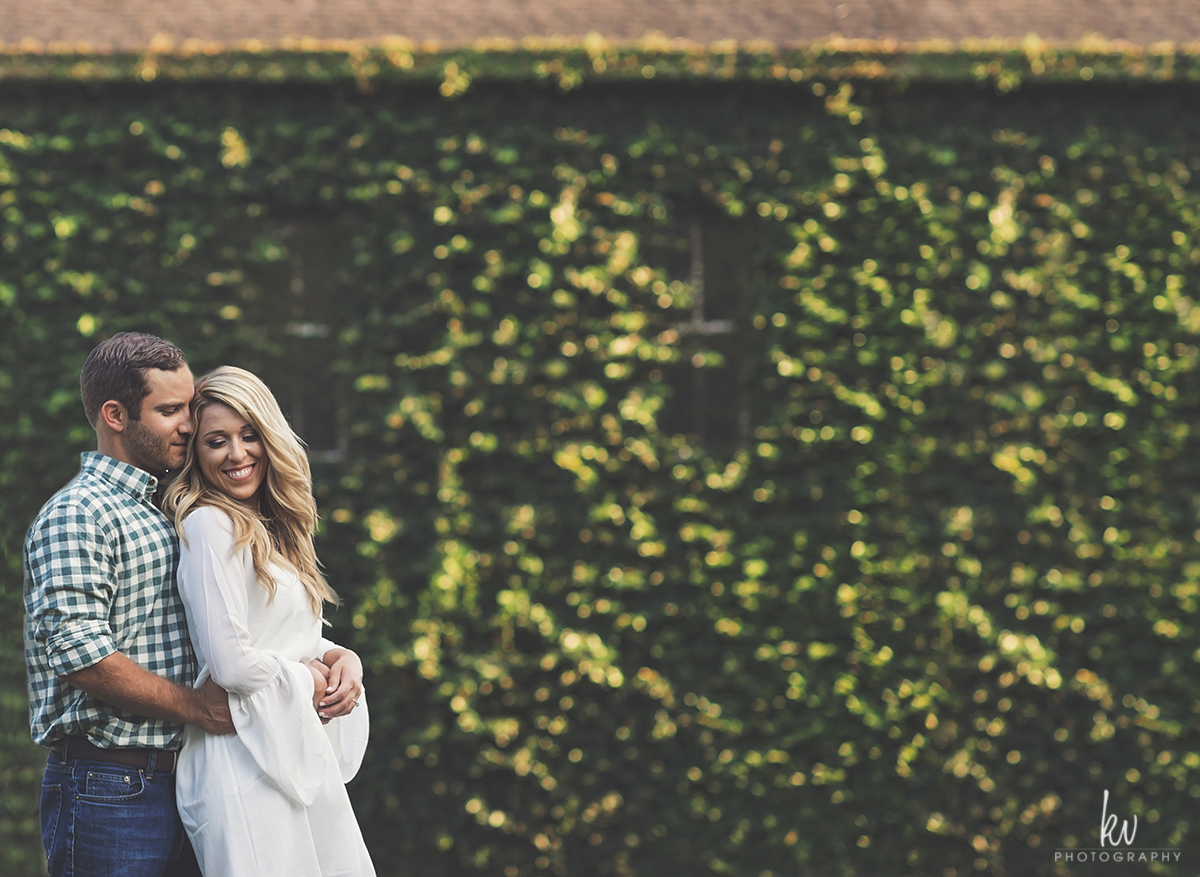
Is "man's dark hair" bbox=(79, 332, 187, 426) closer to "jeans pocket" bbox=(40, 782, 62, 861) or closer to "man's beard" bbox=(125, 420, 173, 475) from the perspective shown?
"man's beard" bbox=(125, 420, 173, 475)

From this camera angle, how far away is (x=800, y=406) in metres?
5.88

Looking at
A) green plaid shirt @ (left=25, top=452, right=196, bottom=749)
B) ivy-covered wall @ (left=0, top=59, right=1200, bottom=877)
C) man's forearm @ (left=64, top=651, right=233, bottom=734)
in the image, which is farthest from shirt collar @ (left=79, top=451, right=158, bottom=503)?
ivy-covered wall @ (left=0, top=59, right=1200, bottom=877)

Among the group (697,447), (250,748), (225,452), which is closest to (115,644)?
(250,748)

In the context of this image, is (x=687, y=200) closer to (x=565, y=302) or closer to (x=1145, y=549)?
(x=565, y=302)

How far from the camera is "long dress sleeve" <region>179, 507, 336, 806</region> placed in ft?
7.88

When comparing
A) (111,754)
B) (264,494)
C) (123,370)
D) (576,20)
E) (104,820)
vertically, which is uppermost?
(576,20)

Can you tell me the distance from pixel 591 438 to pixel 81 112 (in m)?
3.43

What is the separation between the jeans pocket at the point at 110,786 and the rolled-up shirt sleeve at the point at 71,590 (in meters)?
0.28

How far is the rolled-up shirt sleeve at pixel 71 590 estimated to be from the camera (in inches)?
90.9

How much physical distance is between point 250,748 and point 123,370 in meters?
0.97

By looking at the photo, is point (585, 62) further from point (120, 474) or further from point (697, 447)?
point (120, 474)

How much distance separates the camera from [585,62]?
573 centimetres

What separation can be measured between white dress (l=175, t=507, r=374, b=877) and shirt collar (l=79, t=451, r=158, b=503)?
188mm

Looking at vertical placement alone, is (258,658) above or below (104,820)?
above
